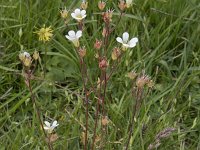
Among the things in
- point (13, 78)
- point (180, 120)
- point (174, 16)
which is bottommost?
point (180, 120)

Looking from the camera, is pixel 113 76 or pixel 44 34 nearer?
pixel 44 34

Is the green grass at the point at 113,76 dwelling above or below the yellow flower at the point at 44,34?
below

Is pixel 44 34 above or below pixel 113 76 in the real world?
above

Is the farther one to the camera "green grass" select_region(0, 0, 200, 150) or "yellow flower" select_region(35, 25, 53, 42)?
"yellow flower" select_region(35, 25, 53, 42)

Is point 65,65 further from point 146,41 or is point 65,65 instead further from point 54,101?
point 146,41

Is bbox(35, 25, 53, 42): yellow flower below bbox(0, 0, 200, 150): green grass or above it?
above

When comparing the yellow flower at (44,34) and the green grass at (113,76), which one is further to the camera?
the yellow flower at (44,34)

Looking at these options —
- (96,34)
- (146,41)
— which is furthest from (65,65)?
(146,41)

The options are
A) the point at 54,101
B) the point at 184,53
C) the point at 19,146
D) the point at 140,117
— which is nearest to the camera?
the point at 19,146
